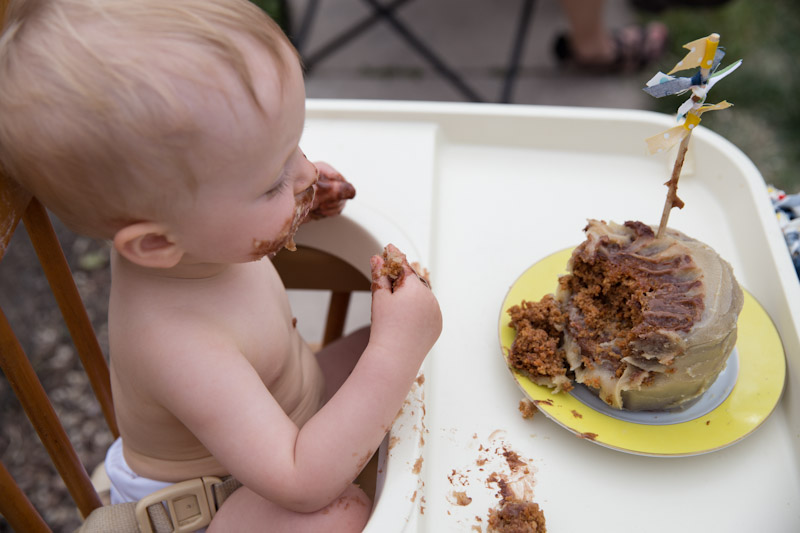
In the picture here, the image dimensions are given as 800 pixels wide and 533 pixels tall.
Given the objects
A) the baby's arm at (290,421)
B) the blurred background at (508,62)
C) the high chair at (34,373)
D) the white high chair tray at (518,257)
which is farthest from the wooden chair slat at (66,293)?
the blurred background at (508,62)

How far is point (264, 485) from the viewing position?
689 millimetres

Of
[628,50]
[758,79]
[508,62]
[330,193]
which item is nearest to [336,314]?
[330,193]

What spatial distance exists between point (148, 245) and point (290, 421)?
0.23 meters

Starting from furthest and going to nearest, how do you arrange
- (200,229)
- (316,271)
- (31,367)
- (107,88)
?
1. (316,271)
2. (31,367)
3. (200,229)
4. (107,88)

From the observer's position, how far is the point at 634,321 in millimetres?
776

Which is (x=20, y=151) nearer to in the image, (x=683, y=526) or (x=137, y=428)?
(x=137, y=428)

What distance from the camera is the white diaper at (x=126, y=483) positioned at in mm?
873

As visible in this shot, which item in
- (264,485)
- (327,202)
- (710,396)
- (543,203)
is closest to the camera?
(264,485)

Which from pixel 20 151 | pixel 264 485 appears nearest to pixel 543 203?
pixel 264 485

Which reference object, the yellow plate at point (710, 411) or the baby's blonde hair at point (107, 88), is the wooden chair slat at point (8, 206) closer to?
the baby's blonde hair at point (107, 88)

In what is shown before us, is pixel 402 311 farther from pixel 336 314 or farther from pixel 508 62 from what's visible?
pixel 508 62

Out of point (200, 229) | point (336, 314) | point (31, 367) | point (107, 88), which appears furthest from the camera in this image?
point (336, 314)

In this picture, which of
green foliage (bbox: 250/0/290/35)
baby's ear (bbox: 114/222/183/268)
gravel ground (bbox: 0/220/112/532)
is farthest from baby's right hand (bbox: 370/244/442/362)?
green foliage (bbox: 250/0/290/35)

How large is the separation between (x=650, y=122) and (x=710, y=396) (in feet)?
1.58
